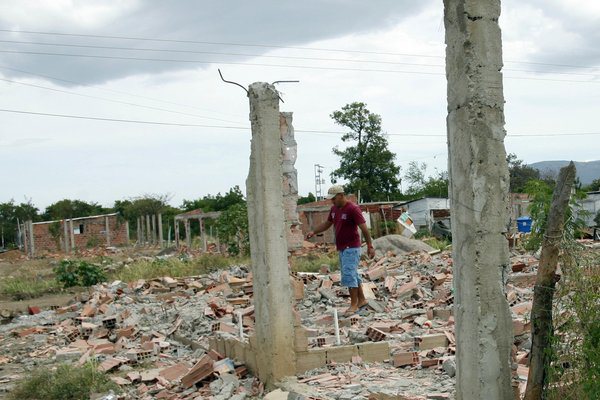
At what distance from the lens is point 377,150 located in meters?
41.2

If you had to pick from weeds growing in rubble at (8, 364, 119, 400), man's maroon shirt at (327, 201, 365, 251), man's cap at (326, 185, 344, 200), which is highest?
man's cap at (326, 185, 344, 200)

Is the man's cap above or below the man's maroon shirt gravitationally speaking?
above

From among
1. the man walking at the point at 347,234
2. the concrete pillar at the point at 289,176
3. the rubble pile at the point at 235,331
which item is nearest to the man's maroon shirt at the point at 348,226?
the man walking at the point at 347,234

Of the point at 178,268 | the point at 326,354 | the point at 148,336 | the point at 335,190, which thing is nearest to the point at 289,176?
the point at 326,354

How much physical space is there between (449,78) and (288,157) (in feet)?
10.7

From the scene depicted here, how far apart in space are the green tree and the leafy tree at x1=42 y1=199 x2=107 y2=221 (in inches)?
871

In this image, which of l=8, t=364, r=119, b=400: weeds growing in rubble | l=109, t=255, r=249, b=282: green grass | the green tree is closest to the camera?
l=8, t=364, r=119, b=400: weeds growing in rubble

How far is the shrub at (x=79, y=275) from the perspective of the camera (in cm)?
1891

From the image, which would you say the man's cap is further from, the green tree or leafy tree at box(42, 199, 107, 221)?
leafy tree at box(42, 199, 107, 221)

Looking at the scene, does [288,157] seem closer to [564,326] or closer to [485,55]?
[485,55]

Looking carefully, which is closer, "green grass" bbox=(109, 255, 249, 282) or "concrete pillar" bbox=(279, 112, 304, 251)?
"concrete pillar" bbox=(279, 112, 304, 251)

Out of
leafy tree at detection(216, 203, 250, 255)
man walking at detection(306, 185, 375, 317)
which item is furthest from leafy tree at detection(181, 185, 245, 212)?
man walking at detection(306, 185, 375, 317)

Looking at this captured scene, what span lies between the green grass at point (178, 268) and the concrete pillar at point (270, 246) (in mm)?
12116

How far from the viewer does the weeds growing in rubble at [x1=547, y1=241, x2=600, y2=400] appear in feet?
11.9
